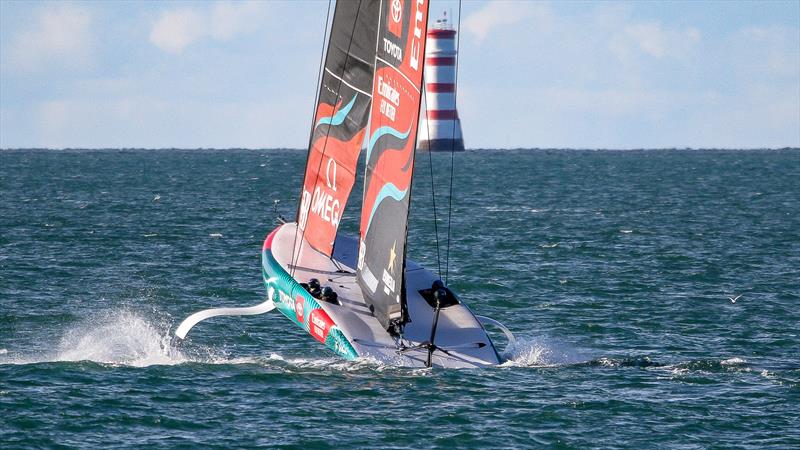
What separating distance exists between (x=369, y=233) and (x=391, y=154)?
68.5 inches

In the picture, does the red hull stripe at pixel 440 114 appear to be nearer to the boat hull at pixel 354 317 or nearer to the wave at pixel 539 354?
the boat hull at pixel 354 317

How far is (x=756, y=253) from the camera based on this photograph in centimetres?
4056

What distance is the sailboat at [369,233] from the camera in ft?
65.9

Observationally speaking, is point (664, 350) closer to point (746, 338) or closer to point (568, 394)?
point (746, 338)

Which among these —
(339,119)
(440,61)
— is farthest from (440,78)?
(339,119)

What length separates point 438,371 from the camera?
20562 millimetres

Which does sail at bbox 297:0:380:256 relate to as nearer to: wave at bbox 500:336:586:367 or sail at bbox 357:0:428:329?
sail at bbox 357:0:428:329

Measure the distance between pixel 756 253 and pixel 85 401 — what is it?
27.2 meters

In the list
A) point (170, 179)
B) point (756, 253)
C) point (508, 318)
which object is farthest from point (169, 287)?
point (170, 179)

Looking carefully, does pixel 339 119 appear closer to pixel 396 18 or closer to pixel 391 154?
pixel 391 154

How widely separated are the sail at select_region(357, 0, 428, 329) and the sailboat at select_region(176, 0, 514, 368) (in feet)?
0.06

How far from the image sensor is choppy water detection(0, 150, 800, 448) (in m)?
17.6

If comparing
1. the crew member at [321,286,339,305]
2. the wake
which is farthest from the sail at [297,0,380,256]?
the wake

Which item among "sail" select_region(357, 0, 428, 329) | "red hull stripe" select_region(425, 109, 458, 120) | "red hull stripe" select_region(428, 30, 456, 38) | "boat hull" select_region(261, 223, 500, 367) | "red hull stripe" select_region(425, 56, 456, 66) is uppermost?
"red hull stripe" select_region(428, 30, 456, 38)
